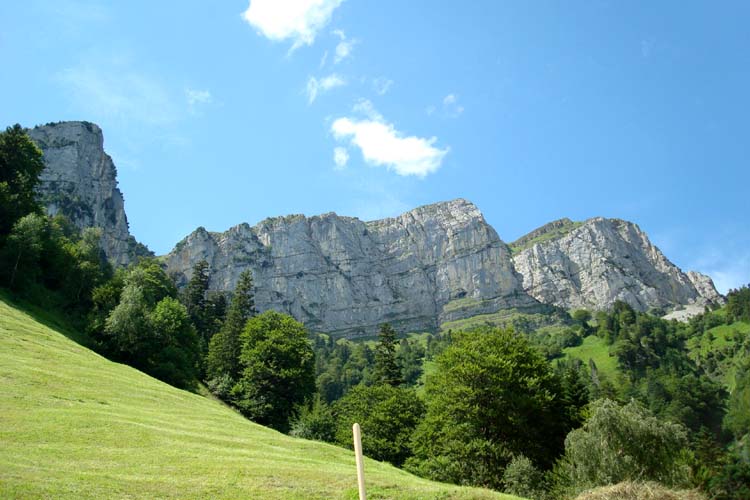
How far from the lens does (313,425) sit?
5762 cm

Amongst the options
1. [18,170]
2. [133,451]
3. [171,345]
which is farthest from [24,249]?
[133,451]

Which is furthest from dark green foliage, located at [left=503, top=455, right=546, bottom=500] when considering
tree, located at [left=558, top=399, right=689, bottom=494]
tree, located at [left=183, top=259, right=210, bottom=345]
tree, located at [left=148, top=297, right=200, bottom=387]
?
tree, located at [left=183, top=259, right=210, bottom=345]

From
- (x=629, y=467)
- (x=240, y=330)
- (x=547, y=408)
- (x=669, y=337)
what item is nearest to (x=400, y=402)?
(x=547, y=408)

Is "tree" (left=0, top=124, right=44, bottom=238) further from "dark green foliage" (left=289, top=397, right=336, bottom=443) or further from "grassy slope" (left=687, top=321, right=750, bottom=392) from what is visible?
"grassy slope" (left=687, top=321, right=750, bottom=392)

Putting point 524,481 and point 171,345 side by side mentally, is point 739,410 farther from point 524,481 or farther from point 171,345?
point 171,345

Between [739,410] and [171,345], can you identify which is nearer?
[171,345]

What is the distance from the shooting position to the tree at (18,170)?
64.8 meters

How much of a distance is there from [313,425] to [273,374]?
8959 millimetres

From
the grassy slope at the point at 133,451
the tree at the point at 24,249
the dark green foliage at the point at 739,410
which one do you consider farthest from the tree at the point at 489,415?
the dark green foliage at the point at 739,410

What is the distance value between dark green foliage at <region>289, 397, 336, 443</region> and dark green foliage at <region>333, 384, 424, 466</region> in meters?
4.13

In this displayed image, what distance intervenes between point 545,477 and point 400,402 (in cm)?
2704

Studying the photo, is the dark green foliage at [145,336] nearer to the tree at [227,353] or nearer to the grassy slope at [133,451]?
the tree at [227,353]

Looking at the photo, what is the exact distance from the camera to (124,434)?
23.0 m

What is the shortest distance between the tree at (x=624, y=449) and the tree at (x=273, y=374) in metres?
34.5
